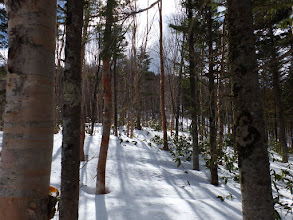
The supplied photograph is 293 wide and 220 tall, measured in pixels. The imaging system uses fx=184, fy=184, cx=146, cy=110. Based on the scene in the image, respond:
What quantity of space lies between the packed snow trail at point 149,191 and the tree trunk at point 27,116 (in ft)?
9.49

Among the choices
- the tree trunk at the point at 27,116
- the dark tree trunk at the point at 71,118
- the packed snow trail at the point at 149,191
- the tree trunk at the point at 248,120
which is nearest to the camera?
the tree trunk at the point at 27,116

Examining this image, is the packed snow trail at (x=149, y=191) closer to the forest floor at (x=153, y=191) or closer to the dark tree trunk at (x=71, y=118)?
the forest floor at (x=153, y=191)

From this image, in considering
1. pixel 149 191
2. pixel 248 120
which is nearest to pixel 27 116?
pixel 248 120

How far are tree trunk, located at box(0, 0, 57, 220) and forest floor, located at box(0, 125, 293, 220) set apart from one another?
2.89m

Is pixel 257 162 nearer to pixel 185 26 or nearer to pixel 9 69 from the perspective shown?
pixel 9 69

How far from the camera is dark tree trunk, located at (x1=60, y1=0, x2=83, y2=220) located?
6.98 feet

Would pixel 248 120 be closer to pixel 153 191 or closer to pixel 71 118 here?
pixel 71 118

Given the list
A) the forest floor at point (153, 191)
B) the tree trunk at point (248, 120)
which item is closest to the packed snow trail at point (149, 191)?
the forest floor at point (153, 191)

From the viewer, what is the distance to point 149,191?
15.0ft

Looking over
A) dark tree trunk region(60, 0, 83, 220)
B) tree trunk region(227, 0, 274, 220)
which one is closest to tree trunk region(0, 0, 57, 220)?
dark tree trunk region(60, 0, 83, 220)

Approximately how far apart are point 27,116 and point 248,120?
1.78 m

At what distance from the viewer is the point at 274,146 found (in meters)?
16.2

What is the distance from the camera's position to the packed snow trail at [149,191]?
3279 millimetres

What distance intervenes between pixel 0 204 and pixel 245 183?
6.21 ft
